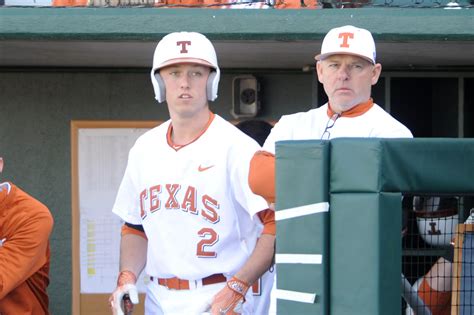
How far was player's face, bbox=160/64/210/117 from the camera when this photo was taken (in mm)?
4512

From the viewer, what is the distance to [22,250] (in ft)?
17.1

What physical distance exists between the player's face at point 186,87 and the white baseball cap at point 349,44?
0.64m

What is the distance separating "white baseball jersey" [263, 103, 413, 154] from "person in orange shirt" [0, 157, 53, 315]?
1671 millimetres

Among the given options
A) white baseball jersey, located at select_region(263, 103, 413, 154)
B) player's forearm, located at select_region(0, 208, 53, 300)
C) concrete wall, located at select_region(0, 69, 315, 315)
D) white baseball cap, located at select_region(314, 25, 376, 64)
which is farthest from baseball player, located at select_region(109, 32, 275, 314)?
concrete wall, located at select_region(0, 69, 315, 315)

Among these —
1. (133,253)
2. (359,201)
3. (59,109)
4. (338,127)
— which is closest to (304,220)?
(359,201)

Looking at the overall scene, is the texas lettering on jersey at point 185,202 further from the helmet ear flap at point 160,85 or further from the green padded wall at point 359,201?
the green padded wall at point 359,201

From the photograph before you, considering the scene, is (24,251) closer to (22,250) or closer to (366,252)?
(22,250)

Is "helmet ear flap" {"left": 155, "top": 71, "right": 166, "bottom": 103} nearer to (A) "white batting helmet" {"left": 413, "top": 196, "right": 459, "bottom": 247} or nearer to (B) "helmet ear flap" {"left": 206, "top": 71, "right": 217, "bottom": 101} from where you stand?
(B) "helmet ear flap" {"left": 206, "top": 71, "right": 217, "bottom": 101}

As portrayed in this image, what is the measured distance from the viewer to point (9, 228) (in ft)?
17.3

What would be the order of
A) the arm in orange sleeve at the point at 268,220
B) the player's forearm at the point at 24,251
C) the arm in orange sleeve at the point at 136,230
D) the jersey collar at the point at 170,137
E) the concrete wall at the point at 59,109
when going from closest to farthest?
the arm in orange sleeve at the point at 268,220 < the jersey collar at the point at 170,137 < the arm in orange sleeve at the point at 136,230 < the player's forearm at the point at 24,251 < the concrete wall at the point at 59,109

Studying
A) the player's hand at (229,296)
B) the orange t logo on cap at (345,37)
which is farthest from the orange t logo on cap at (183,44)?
the player's hand at (229,296)

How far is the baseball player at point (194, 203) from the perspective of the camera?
445 cm

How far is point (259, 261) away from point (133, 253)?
0.70m

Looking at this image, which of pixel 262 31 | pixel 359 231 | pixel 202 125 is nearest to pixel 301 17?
pixel 262 31
